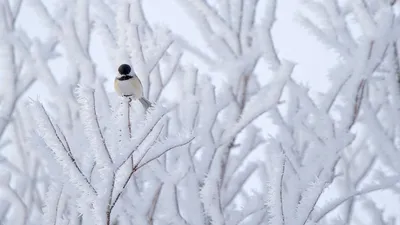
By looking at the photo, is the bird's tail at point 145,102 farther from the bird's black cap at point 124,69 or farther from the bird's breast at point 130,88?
the bird's black cap at point 124,69

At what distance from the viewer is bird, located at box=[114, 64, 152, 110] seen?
2580 millimetres

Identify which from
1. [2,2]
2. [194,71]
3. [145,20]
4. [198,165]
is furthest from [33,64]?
[198,165]

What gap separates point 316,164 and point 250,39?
2.98 ft

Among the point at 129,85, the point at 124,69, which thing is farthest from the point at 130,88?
the point at 124,69

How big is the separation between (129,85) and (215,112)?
1.63 feet

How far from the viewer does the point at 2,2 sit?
3736 mm

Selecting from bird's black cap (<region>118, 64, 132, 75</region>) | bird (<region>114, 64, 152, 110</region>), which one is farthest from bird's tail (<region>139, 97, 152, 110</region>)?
bird's black cap (<region>118, 64, 132, 75</region>)

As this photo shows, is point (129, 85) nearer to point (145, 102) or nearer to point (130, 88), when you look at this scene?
point (130, 88)

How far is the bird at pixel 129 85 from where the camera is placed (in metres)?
2.58

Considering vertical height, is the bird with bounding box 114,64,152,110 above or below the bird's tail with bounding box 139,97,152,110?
above

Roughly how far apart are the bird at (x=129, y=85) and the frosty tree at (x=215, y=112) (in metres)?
0.09

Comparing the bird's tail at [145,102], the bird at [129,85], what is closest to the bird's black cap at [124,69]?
the bird at [129,85]

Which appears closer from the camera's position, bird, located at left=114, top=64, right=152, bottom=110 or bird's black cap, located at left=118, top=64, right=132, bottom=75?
bird, located at left=114, top=64, right=152, bottom=110

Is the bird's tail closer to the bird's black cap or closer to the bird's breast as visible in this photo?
the bird's breast
